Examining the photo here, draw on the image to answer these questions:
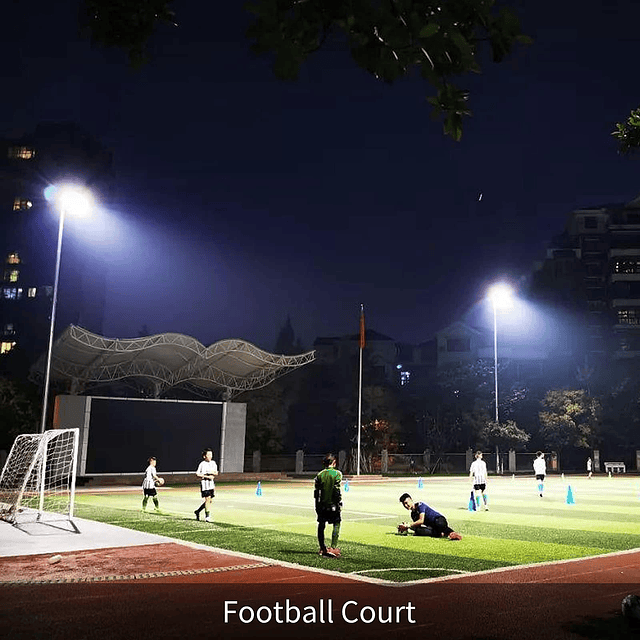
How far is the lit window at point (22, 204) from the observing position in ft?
302

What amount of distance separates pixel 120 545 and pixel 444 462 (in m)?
49.5

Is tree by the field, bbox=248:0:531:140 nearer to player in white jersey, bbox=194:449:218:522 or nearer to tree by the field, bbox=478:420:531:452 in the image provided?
player in white jersey, bbox=194:449:218:522

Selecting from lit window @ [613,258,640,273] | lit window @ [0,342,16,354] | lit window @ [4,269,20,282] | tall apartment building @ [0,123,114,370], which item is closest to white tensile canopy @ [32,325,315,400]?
lit window @ [0,342,16,354]

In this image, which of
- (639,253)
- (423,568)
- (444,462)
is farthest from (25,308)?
(423,568)

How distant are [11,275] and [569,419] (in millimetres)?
68346

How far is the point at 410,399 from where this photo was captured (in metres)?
65.8

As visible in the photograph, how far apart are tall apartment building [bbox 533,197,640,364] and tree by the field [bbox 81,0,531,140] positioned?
239ft

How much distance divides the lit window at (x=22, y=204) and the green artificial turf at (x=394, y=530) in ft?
239

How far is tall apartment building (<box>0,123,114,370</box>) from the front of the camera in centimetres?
8800

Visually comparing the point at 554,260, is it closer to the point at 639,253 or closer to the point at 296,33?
the point at 639,253

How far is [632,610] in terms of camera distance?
24.5ft

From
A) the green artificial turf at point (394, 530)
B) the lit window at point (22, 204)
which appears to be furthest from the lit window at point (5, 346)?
the green artificial turf at point (394, 530)

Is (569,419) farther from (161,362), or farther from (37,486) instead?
(37,486)

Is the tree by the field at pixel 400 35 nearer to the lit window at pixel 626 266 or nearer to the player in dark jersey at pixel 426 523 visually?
the player in dark jersey at pixel 426 523
